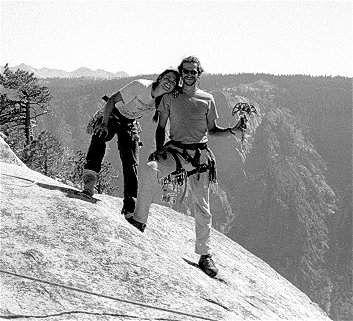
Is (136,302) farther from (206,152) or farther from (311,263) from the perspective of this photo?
(311,263)

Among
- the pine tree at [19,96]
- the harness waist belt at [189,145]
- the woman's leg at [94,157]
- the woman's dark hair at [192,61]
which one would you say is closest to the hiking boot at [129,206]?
the woman's leg at [94,157]

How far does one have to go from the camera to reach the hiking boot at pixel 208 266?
680 cm

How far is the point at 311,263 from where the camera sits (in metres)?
190

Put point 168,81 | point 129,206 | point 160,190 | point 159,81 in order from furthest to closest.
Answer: point 129,206 → point 160,190 → point 159,81 → point 168,81

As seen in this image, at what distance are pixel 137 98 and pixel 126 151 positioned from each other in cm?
99

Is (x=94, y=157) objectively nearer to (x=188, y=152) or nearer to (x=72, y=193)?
(x=72, y=193)

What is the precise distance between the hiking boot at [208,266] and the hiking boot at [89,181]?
203 cm

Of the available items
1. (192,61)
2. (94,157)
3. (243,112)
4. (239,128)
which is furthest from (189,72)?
(94,157)

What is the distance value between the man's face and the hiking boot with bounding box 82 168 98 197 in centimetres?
226

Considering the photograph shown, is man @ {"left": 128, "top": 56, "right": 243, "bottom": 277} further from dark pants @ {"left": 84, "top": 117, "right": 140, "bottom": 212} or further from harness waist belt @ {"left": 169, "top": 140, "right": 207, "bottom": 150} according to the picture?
dark pants @ {"left": 84, "top": 117, "right": 140, "bottom": 212}

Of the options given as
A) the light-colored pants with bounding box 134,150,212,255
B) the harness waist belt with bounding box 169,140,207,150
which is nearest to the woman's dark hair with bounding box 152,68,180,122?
the harness waist belt with bounding box 169,140,207,150

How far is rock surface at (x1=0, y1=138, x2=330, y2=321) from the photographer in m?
4.68

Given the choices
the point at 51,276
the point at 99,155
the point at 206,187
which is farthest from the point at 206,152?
the point at 51,276

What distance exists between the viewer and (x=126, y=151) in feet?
25.4
